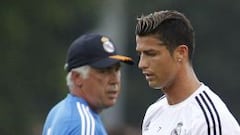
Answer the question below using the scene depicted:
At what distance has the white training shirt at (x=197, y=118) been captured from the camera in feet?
26.6

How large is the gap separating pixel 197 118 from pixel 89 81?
994 millimetres

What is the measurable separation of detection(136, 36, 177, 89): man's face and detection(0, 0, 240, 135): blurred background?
1004 centimetres

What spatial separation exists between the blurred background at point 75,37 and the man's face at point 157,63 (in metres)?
10.0

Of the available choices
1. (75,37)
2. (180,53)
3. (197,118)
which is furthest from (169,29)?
(75,37)

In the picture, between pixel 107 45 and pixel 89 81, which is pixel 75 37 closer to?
pixel 107 45

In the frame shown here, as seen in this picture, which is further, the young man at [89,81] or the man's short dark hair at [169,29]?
the young man at [89,81]

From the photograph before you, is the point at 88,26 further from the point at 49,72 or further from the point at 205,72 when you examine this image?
the point at 205,72

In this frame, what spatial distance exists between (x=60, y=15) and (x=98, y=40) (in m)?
14.4

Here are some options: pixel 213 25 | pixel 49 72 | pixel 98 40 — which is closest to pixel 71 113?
pixel 98 40

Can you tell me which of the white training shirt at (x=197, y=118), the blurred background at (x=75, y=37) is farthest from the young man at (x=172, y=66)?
the blurred background at (x=75, y=37)

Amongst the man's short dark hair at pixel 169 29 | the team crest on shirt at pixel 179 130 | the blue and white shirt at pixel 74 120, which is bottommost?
the team crest on shirt at pixel 179 130

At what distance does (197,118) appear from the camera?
8.16m

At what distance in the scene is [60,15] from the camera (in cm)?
2328

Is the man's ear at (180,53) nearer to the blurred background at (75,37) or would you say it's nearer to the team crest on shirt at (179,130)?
the team crest on shirt at (179,130)
